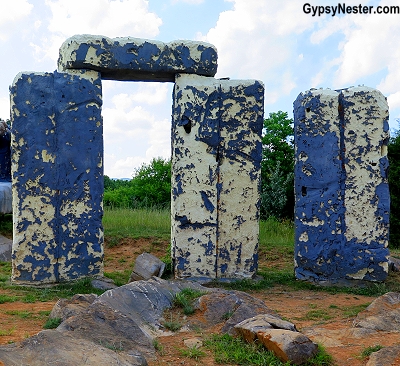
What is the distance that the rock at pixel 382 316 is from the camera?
3.69m

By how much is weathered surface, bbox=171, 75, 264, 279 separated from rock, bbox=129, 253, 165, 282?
0.24 meters

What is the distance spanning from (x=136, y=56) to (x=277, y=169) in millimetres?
7537

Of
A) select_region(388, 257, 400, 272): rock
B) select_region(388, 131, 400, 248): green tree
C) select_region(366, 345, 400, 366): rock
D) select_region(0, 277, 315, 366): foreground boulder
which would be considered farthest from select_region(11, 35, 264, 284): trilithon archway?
select_region(388, 131, 400, 248): green tree

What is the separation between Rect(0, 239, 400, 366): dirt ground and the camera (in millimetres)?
3105

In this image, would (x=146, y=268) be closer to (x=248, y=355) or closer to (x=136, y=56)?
(x=136, y=56)

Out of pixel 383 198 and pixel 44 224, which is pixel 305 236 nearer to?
pixel 383 198

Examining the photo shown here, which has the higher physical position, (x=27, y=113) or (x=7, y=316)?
(x=27, y=113)

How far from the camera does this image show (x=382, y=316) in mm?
3881

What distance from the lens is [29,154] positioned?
568cm

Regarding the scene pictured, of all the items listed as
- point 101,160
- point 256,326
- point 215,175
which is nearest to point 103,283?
point 101,160

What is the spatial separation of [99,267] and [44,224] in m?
0.82

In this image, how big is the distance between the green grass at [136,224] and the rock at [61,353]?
6028 millimetres

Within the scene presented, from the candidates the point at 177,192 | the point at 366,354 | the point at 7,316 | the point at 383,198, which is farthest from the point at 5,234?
A: the point at 366,354

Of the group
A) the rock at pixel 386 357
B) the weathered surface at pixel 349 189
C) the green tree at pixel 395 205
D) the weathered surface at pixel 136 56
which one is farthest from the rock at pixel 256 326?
the green tree at pixel 395 205
